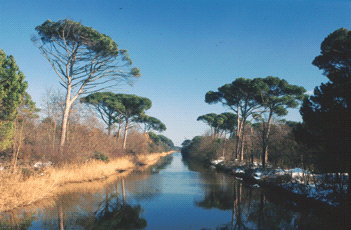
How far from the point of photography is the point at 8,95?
12.0m

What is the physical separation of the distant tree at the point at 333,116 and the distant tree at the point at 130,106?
27.8m

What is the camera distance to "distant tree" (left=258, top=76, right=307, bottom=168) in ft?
80.6

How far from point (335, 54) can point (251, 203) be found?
7.98m

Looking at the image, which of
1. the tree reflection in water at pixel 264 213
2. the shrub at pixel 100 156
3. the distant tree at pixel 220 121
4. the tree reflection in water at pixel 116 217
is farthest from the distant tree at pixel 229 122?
the tree reflection in water at pixel 116 217

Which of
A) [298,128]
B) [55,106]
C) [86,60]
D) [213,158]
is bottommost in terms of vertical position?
[213,158]

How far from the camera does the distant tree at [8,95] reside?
38.7 ft

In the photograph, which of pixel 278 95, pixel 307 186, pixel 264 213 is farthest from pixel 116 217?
pixel 278 95

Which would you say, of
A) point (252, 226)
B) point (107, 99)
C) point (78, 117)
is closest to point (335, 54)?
point (252, 226)

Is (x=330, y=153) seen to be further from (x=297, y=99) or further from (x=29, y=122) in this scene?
(x=29, y=122)

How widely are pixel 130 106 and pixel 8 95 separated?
79.4 feet

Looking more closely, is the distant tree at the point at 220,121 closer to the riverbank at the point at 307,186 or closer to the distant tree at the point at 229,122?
the distant tree at the point at 229,122

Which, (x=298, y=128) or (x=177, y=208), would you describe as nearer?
(x=177, y=208)

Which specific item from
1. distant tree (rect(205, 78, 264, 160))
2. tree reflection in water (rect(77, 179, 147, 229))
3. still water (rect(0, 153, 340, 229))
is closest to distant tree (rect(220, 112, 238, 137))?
distant tree (rect(205, 78, 264, 160))

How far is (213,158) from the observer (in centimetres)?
4009
